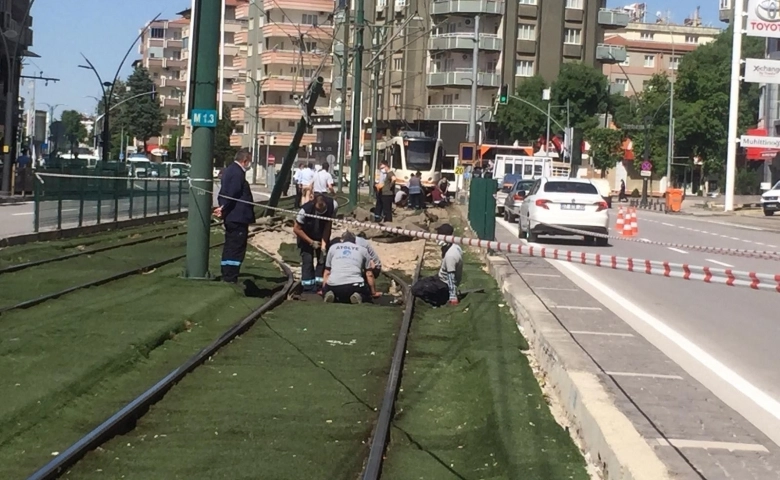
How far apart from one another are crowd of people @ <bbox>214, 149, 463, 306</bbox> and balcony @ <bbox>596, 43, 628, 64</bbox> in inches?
3132

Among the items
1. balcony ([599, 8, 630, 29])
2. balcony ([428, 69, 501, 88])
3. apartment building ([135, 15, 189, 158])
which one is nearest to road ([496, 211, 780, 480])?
balcony ([428, 69, 501, 88])

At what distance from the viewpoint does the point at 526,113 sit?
9038cm

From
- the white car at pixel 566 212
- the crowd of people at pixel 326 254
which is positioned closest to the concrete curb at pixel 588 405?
the crowd of people at pixel 326 254

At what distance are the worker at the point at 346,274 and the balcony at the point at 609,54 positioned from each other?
8100cm

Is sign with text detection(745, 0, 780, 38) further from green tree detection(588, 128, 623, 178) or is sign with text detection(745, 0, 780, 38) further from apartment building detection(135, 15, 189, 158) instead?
apartment building detection(135, 15, 189, 158)

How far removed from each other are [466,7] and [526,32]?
6.04 metres

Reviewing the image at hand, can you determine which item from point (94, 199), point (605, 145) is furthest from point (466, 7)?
point (94, 199)

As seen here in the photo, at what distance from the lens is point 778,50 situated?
75250 millimetres

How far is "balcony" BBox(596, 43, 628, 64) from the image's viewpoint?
94250 mm

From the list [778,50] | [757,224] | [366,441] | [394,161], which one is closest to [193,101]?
[366,441]

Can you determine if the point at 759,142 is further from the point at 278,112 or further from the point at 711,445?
the point at 278,112

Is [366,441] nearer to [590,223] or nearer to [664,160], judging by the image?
[590,223]

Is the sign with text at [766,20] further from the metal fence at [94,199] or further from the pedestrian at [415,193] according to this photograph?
the metal fence at [94,199]

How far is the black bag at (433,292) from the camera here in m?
15.9
